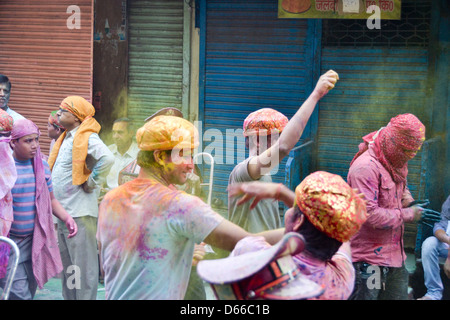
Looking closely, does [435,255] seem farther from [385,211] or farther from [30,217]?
[30,217]

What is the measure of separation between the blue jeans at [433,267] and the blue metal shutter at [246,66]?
2.20 meters

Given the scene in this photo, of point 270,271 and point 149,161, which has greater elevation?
point 149,161

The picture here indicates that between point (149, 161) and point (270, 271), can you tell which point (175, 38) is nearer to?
point (149, 161)

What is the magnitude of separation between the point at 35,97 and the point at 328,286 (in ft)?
22.6

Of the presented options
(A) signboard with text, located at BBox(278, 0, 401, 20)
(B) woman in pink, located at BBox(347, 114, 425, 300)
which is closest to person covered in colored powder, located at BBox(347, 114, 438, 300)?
(B) woman in pink, located at BBox(347, 114, 425, 300)

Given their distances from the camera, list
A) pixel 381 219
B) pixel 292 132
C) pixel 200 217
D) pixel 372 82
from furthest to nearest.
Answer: pixel 372 82 → pixel 381 219 → pixel 292 132 → pixel 200 217

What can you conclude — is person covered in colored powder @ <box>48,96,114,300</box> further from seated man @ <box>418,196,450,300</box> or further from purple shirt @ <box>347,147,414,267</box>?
seated man @ <box>418,196,450,300</box>

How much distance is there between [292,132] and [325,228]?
1009 mm

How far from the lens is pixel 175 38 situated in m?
7.39

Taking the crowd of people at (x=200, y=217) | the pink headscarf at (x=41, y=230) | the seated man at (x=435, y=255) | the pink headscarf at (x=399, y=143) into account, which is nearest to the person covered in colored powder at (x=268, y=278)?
the crowd of people at (x=200, y=217)

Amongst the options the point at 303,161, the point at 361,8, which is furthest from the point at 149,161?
the point at 361,8

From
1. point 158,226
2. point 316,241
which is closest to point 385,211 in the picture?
point 316,241

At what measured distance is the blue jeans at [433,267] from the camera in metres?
5.02

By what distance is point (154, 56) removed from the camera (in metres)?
7.52
